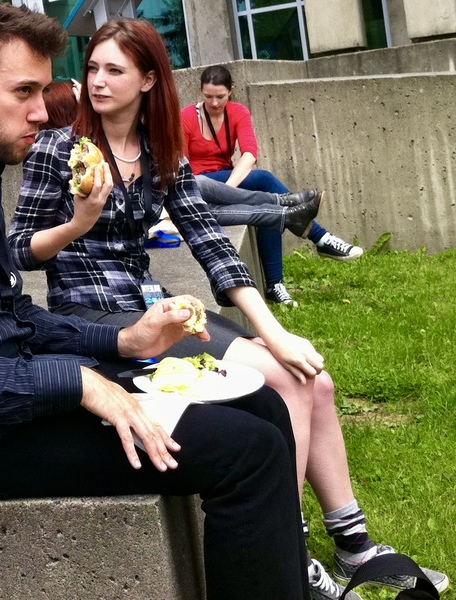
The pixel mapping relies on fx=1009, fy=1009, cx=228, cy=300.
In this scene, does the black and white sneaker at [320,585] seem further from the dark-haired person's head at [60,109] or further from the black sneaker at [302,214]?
the black sneaker at [302,214]

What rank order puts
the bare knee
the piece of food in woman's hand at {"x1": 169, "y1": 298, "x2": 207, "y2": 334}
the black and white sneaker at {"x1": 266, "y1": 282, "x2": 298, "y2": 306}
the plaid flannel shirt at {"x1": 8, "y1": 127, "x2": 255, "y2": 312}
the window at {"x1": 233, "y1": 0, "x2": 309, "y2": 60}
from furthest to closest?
1. the window at {"x1": 233, "y1": 0, "x2": 309, "y2": 60}
2. the black and white sneaker at {"x1": 266, "y1": 282, "x2": 298, "y2": 306}
3. the plaid flannel shirt at {"x1": 8, "y1": 127, "x2": 255, "y2": 312}
4. the bare knee
5. the piece of food in woman's hand at {"x1": 169, "y1": 298, "x2": 207, "y2": 334}

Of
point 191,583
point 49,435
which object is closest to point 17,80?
point 49,435

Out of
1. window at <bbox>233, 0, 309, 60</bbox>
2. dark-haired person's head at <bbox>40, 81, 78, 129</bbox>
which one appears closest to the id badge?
dark-haired person's head at <bbox>40, 81, 78, 129</bbox>

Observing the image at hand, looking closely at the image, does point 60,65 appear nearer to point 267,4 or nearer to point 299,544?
point 267,4

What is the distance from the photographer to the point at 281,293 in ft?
24.8

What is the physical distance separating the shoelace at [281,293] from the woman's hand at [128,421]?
5.18 metres

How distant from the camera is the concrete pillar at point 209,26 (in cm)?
1764

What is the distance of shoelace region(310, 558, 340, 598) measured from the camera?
319cm

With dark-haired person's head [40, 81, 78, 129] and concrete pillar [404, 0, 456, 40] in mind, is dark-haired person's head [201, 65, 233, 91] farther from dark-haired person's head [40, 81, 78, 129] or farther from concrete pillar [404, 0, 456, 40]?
concrete pillar [404, 0, 456, 40]

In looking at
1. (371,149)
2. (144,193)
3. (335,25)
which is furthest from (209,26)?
(144,193)

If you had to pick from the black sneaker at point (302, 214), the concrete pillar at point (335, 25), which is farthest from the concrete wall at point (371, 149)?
the concrete pillar at point (335, 25)

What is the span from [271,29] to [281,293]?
11.1m

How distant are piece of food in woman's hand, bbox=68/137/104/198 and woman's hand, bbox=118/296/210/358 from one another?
398 mm

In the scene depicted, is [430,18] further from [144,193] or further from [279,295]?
[144,193]
